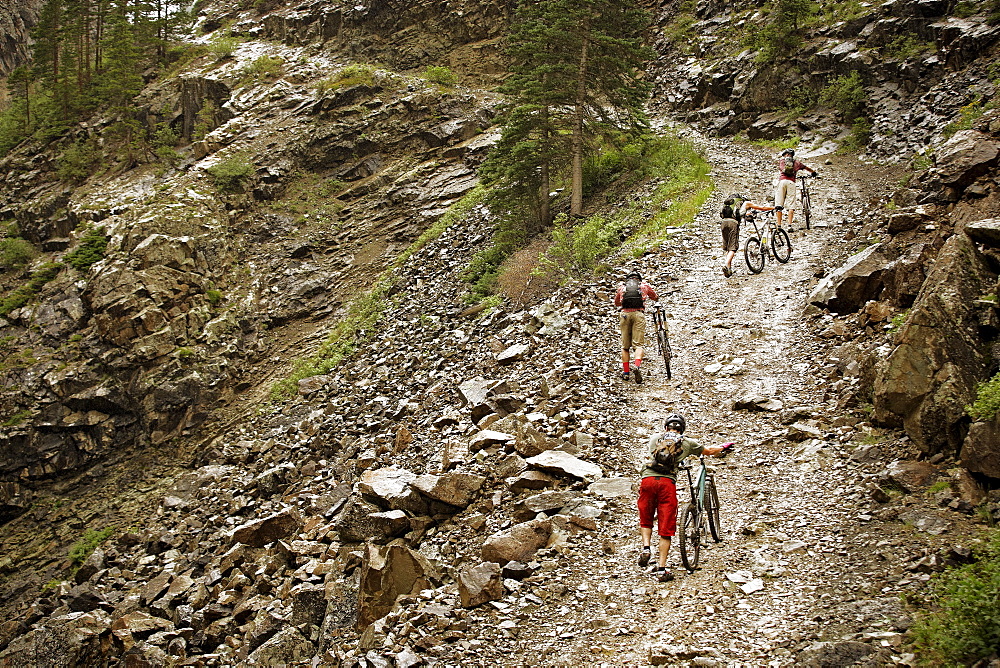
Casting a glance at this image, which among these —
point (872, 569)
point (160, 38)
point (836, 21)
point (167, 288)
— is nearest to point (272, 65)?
point (160, 38)

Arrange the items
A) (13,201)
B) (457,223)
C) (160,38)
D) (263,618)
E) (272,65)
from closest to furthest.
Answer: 1. (263,618)
2. (457,223)
3. (13,201)
4. (272,65)
5. (160,38)

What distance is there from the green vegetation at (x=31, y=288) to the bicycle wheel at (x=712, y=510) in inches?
1149

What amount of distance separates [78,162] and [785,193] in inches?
1413

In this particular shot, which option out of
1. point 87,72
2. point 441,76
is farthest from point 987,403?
point 87,72

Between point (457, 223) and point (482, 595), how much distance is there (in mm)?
19532

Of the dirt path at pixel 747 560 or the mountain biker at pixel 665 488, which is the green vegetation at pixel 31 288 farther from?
the mountain biker at pixel 665 488

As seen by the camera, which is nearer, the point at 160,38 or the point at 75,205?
the point at 75,205

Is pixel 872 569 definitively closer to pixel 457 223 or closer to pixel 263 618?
pixel 263 618

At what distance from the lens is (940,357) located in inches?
286

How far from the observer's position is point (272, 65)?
36625mm

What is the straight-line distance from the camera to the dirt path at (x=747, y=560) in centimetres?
586

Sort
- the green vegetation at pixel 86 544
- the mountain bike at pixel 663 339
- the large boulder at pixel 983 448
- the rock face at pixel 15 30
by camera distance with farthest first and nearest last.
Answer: the rock face at pixel 15 30 → the green vegetation at pixel 86 544 → the mountain bike at pixel 663 339 → the large boulder at pixel 983 448

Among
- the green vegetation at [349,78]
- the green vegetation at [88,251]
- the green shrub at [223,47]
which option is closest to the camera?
the green vegetation at [88,251]

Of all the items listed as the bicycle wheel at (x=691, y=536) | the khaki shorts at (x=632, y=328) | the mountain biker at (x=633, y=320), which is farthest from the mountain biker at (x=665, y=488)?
the khaki shorts at (x=632, y=328)
